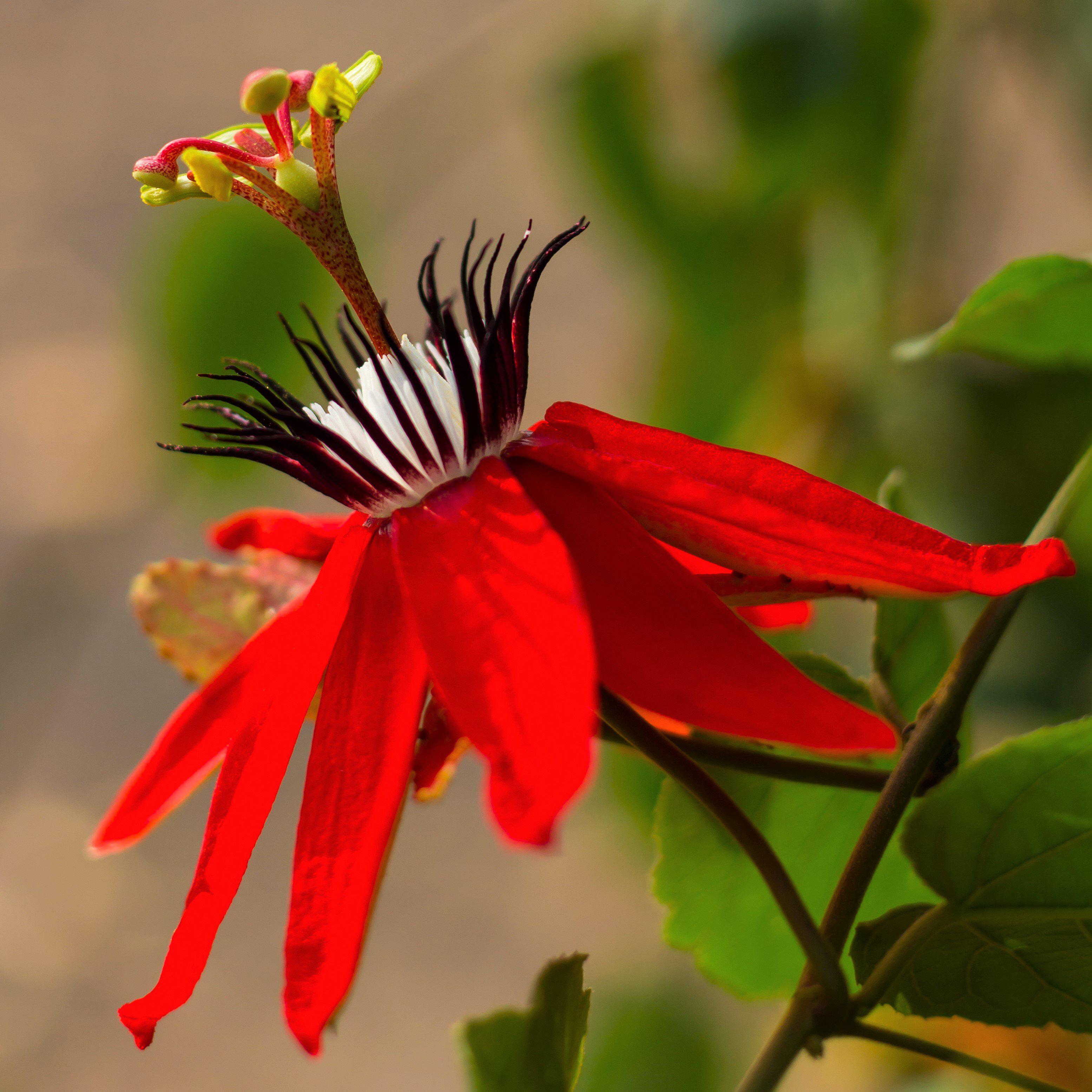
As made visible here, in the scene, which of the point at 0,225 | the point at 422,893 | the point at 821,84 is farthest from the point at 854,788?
the point at 0,225

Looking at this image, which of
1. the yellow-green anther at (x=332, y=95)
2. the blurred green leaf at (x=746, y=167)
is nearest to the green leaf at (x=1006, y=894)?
the yellow-green anther at (x=332, y=95)

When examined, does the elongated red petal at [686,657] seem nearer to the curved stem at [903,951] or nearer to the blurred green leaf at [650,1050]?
the curved stem at [903,951]

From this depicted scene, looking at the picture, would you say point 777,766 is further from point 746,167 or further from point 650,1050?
point 746,167

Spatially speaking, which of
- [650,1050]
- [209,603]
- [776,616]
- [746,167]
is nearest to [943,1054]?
[776,616]

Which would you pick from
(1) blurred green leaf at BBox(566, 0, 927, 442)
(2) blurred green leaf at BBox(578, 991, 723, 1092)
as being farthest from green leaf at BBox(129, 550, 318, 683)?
(1) blurred green leaf at BBox(566, 0, 927, 442)

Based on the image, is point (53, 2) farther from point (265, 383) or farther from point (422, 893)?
point (265, 383)

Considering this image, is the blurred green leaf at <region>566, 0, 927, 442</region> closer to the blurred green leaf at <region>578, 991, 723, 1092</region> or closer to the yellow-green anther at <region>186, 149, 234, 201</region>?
the blurred green leaf at <region>578, 991, 723, 1092</region>
